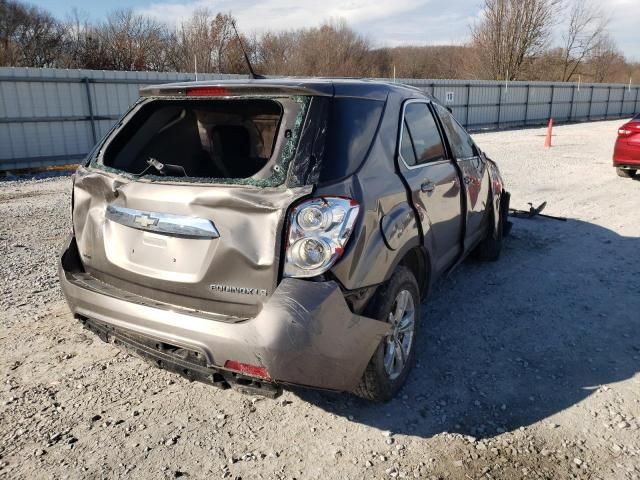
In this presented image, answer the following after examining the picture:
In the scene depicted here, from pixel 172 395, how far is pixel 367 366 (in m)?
1.22

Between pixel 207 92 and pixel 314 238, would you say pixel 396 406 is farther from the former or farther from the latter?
pixel 207 92

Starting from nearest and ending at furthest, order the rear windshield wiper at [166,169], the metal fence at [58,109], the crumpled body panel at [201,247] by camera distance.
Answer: the crumpled body panel at [201,247]
the rear windshield wiper at [166,169]
the metal fence at [58,109]

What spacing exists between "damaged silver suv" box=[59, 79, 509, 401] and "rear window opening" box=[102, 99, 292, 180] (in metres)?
0.02

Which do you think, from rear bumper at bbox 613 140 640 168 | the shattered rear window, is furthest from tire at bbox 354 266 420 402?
rear bumper at bbox 613 140 640 168

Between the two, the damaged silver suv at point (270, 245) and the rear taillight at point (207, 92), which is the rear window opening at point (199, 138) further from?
the rear taillight at point (207, 92)

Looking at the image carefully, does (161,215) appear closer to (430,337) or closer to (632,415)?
(430,337)

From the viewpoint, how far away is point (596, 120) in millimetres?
34781

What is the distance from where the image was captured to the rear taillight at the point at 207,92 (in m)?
2.83

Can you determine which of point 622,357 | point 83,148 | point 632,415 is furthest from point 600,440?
point 83,148

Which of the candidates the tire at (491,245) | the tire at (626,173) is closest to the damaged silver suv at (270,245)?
the tire at (491,245)

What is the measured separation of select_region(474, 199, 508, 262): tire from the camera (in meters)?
5.29

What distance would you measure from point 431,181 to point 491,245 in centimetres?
221

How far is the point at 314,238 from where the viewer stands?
241 centimetres

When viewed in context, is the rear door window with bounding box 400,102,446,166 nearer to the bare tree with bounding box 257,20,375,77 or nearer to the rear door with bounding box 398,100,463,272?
the rear door with bounding box 398,100,463,272
